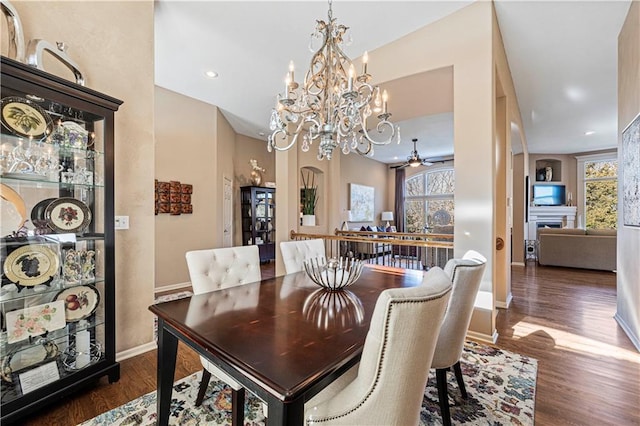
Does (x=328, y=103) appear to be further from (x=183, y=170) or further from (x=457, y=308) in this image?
(x=183, y=170)

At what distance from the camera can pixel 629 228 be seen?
2.77 meters

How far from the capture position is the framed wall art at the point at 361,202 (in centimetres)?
826

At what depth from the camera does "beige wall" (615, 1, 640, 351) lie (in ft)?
8.34

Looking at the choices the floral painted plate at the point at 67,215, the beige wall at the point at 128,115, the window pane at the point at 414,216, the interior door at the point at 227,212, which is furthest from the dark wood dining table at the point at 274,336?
the window pane at the point at 414,216

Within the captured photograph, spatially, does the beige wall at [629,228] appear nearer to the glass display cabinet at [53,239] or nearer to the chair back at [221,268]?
the chair back at [221,268]

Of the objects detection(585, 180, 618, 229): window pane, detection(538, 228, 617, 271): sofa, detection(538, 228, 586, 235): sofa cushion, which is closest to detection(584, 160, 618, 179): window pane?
detection(585, 180, 618, 229): window pane

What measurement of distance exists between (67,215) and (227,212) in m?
3.83

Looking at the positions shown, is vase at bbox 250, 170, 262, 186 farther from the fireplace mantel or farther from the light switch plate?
the fireplace mantel

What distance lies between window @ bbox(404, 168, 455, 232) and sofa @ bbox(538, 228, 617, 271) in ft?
9.58

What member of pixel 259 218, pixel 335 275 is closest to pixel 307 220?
pixel 259 218

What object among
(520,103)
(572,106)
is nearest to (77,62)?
(520,103)

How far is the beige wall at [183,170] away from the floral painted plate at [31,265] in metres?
2.57

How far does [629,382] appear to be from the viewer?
2.03 metres

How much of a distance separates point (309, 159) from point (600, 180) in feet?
28.2
